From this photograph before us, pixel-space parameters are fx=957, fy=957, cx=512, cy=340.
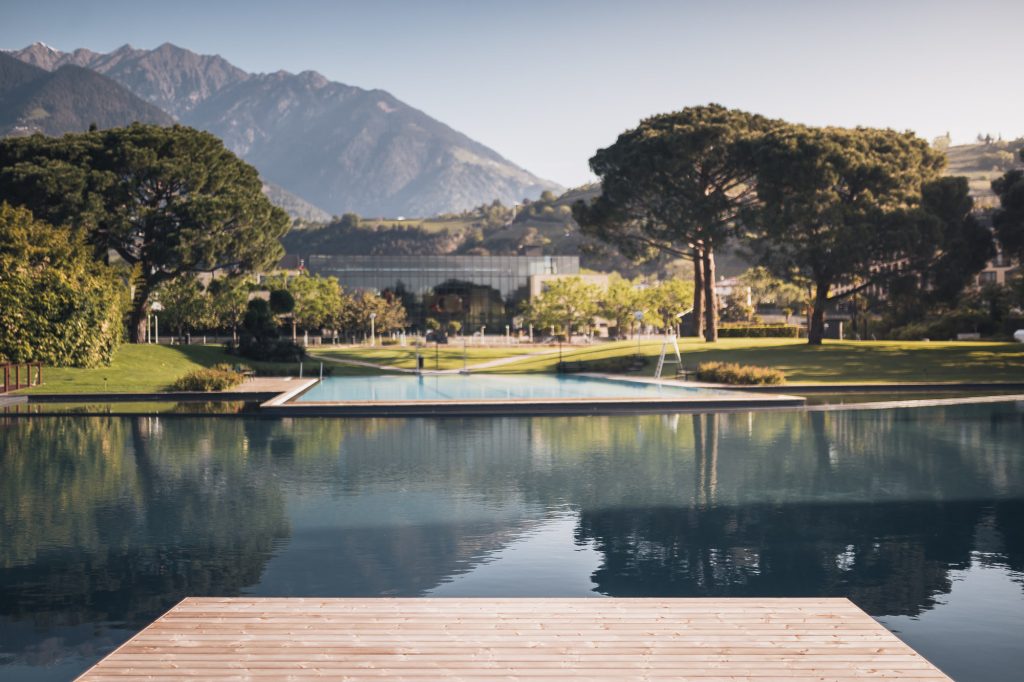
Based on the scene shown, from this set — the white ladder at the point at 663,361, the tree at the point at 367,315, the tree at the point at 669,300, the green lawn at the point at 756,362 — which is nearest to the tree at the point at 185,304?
the green lawn at the point at 756,362

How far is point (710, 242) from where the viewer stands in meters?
59.2

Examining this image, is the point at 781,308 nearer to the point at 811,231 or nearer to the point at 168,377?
A: the point at 811,231

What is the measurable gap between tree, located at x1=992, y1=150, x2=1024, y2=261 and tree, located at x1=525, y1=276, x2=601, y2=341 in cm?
3314

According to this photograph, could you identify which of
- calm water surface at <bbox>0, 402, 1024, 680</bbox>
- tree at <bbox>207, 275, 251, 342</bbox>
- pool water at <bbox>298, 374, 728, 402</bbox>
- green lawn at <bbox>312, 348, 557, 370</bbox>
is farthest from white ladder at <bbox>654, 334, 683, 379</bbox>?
tree at <bbox>207, 275, 251, 342</bbox>

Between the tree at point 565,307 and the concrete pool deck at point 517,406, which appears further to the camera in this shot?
the tree at point 565,307

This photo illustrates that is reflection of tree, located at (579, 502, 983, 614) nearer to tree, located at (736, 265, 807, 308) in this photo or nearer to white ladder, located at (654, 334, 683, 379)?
white ladder, located at (654, 334, 683, 379)

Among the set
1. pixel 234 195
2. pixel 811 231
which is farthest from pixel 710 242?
pixel 234 195

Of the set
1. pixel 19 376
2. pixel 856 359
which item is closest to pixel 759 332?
pixel 856 359

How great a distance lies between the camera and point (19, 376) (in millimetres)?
39188

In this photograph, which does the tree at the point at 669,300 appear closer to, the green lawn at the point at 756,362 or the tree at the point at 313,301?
the green lawn at the point at 756,362

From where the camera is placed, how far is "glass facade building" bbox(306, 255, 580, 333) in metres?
116

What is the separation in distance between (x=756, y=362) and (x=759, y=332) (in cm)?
2734

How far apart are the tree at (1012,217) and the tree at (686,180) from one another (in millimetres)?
14050

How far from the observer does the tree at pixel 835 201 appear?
169ft
